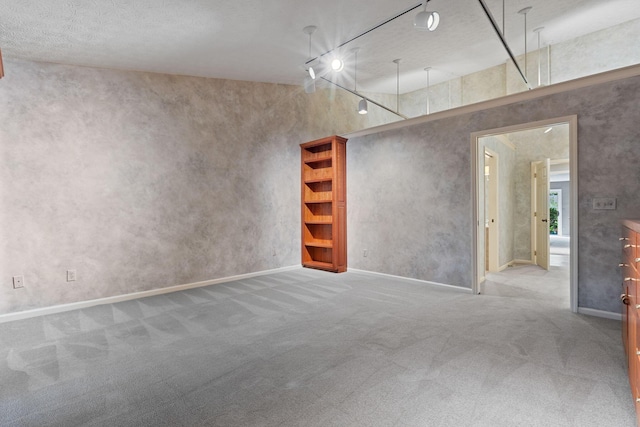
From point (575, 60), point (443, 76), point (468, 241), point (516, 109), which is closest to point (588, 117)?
point (516, 109)

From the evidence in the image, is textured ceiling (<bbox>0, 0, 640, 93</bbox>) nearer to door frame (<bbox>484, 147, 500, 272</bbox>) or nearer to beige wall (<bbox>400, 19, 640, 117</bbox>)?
beige wall (<bbox>400, 19, 640, 117</bbox>)

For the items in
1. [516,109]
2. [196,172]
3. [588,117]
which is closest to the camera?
[588,117]

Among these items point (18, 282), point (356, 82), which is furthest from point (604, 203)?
point (18, 282)

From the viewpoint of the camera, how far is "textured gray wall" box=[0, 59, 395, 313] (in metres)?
3.53

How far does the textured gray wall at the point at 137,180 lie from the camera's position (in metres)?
→ 3.53

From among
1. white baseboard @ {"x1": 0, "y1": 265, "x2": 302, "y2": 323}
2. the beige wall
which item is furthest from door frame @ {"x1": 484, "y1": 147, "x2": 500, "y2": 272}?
white baseboard @ {"x1": 0, "y1": 265, "x2": 302, "y2": 323}

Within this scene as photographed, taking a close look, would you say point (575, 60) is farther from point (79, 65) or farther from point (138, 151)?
point (79, 65)

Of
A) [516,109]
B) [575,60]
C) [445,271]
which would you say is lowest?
[445,271]

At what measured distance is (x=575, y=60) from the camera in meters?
5.11

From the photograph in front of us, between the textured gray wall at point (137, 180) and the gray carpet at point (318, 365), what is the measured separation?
2.29 ft

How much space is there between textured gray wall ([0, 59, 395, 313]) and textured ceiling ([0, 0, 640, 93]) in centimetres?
37

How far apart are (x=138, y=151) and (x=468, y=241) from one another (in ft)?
14.7

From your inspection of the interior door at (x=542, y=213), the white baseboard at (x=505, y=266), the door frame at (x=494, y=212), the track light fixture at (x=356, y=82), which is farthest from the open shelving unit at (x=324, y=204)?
the interior door at (x=542, y=213)

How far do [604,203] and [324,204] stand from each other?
3.92 m
